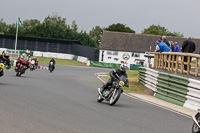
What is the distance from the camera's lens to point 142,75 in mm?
25344

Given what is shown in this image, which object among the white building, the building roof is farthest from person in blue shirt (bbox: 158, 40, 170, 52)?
the building roof

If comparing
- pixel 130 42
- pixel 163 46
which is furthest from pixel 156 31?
pixel 163 46

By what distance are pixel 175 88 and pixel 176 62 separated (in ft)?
6.13

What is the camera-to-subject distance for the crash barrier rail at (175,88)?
15.6 m

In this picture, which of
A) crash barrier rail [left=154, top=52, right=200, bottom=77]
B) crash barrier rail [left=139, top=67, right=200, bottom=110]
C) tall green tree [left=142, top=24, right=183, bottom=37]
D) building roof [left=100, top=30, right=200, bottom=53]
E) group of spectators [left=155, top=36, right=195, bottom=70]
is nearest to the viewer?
crash barrier rail [left=139, top=67, right=200, bottom=110]

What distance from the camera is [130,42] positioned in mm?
92500

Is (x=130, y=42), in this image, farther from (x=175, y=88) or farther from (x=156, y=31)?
(x=175, y=88)

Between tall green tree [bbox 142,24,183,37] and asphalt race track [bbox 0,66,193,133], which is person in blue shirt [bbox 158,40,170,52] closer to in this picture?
asphalt race track [bbox 0,66,193,133]

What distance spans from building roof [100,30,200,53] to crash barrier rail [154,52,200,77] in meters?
67.6

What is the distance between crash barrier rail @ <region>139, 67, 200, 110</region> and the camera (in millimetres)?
15617

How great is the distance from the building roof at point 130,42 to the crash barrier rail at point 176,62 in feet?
222

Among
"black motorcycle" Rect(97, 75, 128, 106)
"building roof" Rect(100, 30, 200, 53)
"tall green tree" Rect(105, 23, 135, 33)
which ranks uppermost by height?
"tall green tree" Rect(105, 23, 135, 33)

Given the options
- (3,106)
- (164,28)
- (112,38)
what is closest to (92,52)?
(112,38)

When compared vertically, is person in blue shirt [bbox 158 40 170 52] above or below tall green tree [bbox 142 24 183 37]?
below
